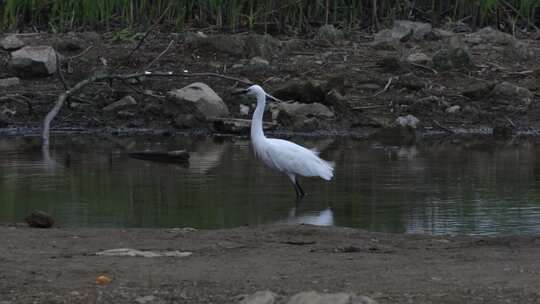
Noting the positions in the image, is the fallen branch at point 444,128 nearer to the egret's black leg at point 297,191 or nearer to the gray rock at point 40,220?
the egret's black leg at point 297,191

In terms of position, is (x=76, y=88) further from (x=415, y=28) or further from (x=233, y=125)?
(x=415, y=28)

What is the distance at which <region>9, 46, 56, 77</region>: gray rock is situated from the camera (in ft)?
60.2

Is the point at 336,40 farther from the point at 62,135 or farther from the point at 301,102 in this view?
the point at 62,135

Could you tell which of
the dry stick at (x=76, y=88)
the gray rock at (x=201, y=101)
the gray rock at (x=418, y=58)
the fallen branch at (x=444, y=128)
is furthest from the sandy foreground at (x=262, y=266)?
the gray rock at (x=418, y=58)

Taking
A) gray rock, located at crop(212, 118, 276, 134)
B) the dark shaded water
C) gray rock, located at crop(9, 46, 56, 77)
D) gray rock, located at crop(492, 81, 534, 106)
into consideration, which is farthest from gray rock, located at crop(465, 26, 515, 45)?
gray rock, located at crop(9, 46, 56, 77)

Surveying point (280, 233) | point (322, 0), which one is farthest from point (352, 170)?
point (322, 0)

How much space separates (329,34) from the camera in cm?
2039

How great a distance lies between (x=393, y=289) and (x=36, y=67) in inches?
483

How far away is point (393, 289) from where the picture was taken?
6.91m

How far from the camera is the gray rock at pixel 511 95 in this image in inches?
709

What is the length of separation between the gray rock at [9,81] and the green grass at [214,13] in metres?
2.45

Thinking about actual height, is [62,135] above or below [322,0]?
below

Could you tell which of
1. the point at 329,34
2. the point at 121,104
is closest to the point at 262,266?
the point at 121,104

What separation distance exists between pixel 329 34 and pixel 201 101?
371 cm
